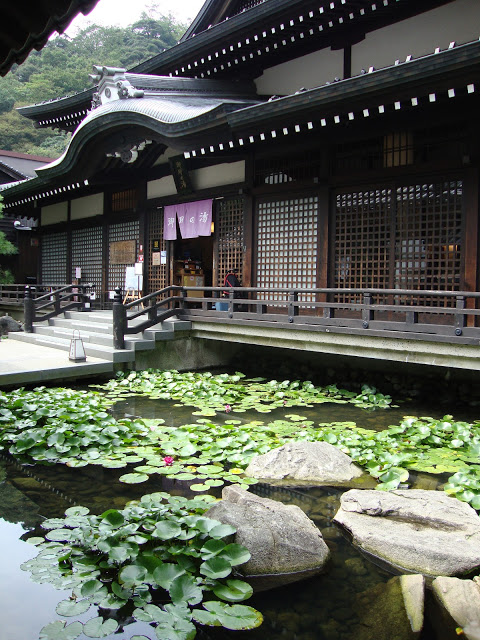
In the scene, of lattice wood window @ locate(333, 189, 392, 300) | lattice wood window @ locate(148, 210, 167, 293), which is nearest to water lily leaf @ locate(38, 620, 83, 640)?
lattice wood window @ locate(333, 189, 392, 300)

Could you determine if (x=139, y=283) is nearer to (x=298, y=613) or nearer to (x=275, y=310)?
(x=275, y=310)

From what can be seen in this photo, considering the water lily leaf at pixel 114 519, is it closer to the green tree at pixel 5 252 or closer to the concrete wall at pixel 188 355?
the concrete wall at pixel 188 355

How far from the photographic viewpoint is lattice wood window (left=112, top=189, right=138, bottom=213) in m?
14.8

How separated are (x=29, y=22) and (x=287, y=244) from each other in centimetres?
796

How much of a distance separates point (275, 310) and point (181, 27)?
2141 inches

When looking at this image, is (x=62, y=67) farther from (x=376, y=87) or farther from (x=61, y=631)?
(x=61, y=631)

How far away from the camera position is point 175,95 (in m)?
12.8

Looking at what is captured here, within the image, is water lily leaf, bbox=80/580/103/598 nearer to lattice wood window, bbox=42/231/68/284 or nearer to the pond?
the pond

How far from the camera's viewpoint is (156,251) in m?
14.1

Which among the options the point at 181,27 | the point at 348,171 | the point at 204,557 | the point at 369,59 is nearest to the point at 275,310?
the point at 348,171

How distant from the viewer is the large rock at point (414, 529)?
3.54 metres

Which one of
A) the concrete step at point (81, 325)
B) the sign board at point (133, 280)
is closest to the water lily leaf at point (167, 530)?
the concrete step at point (81, 325)

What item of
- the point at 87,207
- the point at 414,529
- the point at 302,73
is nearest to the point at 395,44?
the point at 302,73

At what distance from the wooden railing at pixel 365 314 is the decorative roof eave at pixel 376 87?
8.98ft
